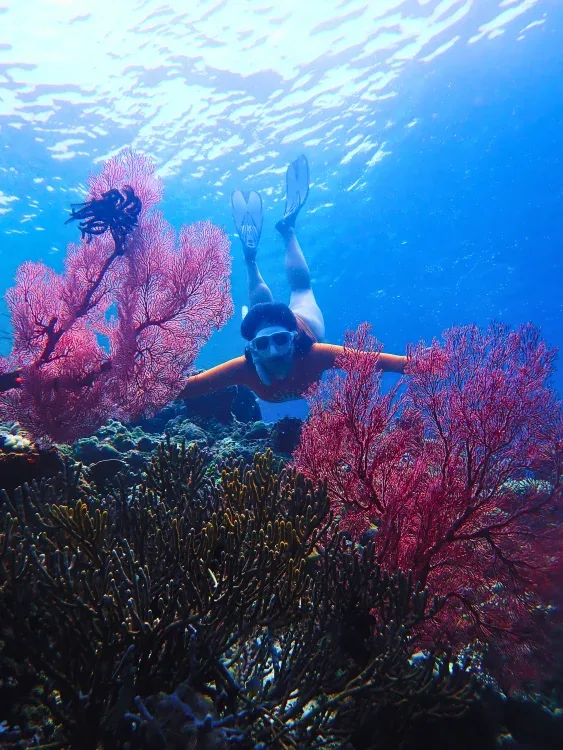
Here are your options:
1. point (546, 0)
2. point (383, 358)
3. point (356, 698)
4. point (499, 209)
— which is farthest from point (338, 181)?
point (356, 698)

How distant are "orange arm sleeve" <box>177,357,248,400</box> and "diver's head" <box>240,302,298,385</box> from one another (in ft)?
1.77

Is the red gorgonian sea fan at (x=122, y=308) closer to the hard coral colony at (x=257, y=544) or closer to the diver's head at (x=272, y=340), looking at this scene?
the hard coral colony at (x=257, y=544)

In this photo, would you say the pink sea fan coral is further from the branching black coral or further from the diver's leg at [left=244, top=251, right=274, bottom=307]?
the diver's leg at [left=244, top=251, right=274, bottom=307]

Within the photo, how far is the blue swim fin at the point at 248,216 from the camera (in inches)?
483

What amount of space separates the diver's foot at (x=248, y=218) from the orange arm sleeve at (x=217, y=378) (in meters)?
5.03

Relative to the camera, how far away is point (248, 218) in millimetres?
12945

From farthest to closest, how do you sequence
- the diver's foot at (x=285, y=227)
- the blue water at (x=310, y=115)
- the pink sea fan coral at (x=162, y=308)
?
the blue water at (x=310, y=115) < the diver's foot at (x=285, y=227) < the pink sea fan coral at (x=162, y=308)

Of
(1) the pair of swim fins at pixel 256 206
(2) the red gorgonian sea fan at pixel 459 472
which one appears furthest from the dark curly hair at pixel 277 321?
(1) the pair of swim fins at pixel 256 206

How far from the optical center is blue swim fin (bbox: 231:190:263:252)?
483 inches

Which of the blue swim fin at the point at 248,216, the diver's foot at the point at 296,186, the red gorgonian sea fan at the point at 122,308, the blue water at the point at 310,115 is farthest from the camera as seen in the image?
the blue water at the point at 310,115

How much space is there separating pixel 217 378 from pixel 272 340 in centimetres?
172

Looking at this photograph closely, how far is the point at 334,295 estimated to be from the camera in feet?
128

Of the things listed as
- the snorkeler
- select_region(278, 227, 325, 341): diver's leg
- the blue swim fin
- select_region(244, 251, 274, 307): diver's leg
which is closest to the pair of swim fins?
the blue swim fin

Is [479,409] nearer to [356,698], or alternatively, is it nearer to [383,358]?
[356,698]
